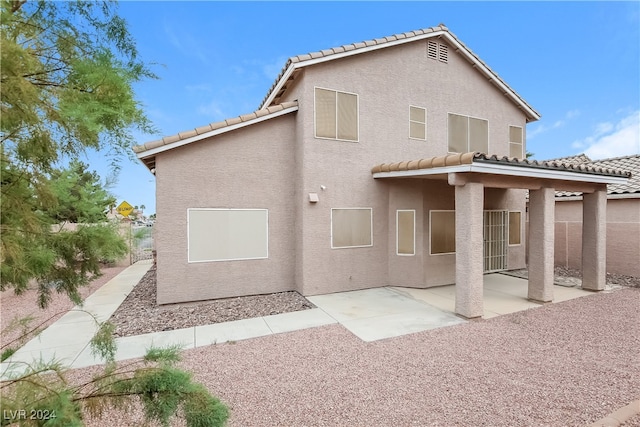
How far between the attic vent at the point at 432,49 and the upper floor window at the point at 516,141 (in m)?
5.11

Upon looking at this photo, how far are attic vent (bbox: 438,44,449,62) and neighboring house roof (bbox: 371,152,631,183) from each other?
560 cm

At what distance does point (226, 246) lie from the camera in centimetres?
961

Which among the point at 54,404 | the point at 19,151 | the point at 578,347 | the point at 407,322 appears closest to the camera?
the point at 54,404

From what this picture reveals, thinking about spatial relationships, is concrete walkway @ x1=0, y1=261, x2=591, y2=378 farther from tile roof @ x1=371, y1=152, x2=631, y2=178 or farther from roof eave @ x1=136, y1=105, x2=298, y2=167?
roof eave @ x1=136, y1=105, x2=298, y2=167

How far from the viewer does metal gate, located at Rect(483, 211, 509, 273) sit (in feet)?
42.8

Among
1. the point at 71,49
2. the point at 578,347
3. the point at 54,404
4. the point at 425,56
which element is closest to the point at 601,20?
the point at 425,56

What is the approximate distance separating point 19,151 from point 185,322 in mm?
6761

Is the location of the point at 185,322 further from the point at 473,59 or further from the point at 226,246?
Result: the point at 473,59

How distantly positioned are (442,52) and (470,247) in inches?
344

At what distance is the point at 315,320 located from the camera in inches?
306

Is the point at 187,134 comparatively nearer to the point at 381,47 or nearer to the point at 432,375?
the point at 381,47

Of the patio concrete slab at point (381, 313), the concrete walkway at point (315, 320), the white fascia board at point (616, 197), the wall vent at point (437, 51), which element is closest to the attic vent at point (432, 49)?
the wall vent at point (437, 51)

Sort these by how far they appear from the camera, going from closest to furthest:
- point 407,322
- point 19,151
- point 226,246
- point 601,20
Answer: point 19,151
point 407,322
point 226,246
point 601,20

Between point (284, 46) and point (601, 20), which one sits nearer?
point (601, 20)
